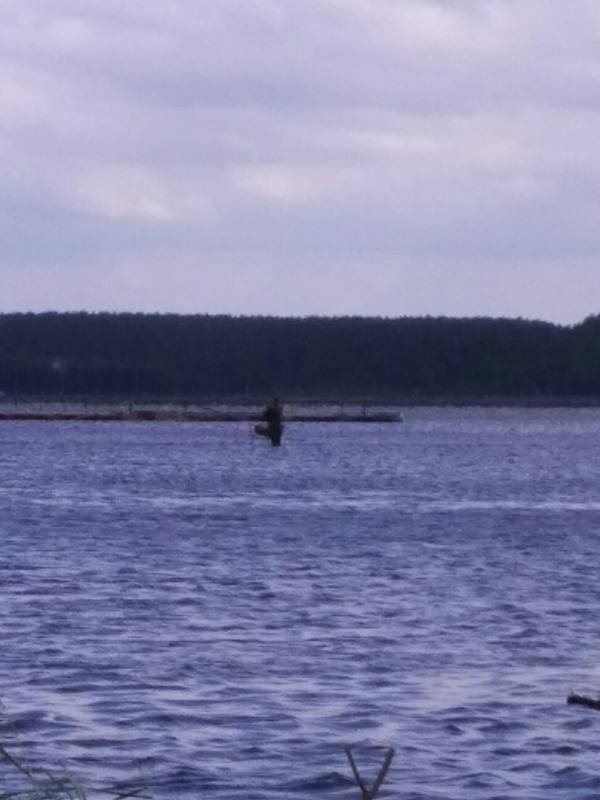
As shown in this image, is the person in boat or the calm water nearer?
the calm water

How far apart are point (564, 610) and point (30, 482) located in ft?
149

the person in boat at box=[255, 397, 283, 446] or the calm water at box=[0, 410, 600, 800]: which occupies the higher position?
the person in boat at box=[255, 397, 283, 446]

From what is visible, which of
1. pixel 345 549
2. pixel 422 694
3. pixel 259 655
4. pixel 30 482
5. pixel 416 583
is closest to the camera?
pixel 422 694

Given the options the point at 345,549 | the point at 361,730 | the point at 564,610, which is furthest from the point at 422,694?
Result: the point at 345,549

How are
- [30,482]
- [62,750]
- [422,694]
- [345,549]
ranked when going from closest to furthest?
[62,750], [422,694], [345,549], [30,482]

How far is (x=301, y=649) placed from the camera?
21.2 m

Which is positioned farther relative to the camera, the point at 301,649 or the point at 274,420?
the point at 274,420

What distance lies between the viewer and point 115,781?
579 inches

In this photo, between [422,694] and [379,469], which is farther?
[379,469]

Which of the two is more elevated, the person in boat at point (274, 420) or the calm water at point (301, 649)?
the person in boat at point (274, 420)

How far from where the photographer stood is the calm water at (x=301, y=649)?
15547mm

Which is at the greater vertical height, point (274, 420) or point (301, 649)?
point (274, 420)

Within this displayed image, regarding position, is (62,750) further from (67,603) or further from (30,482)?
(30,482)

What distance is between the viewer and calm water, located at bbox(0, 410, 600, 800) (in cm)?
1555
